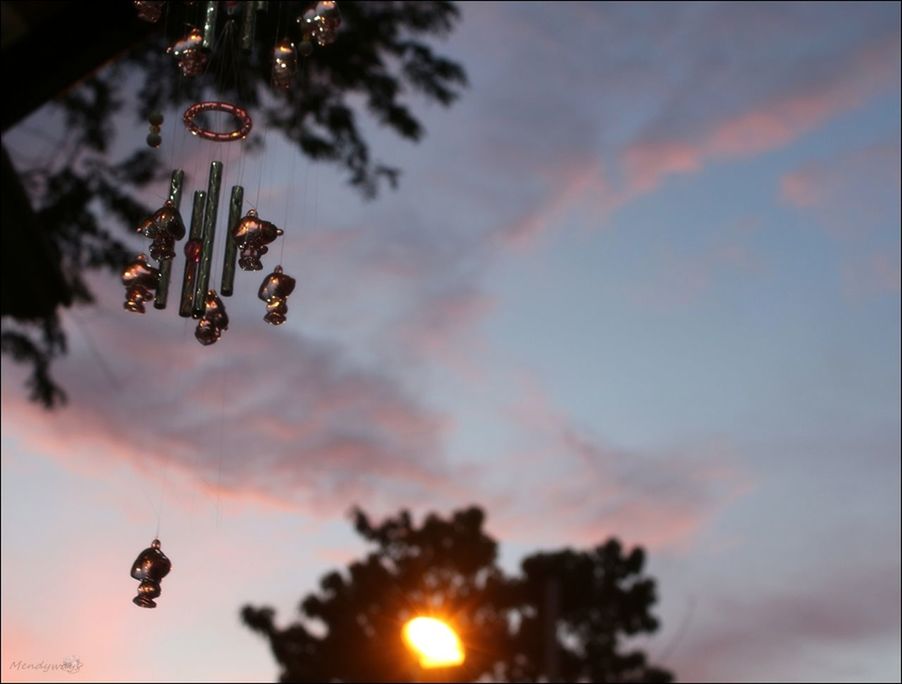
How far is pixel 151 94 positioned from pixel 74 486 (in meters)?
2.59

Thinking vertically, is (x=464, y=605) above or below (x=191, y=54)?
above

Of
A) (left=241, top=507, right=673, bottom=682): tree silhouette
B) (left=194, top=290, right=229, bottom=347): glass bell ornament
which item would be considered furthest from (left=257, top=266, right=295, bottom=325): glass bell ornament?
(left=241, top=507, right=673, bottom=682): tree silhouette

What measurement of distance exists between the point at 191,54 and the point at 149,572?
1.37 m

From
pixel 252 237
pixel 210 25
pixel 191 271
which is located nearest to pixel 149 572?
pixel 191 271

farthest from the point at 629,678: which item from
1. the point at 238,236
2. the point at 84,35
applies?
the point at 238,236

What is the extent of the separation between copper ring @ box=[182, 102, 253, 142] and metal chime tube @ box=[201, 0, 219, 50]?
0.18m

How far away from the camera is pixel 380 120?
25.2 feet

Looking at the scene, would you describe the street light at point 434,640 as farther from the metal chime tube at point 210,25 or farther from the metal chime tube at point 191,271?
the metal chime tube at point 210,25

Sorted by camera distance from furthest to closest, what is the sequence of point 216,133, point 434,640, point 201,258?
point 434,640, point 216,133, point 201,258

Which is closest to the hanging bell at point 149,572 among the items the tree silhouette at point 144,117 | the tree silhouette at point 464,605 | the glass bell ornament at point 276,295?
the glass bell ornament at point 276,295

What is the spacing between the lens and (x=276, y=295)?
3.23 m

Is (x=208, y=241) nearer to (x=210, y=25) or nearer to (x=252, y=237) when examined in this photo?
(x=252, y=237)

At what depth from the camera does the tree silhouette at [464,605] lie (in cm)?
1429

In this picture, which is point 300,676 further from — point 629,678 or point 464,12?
point 464,12
